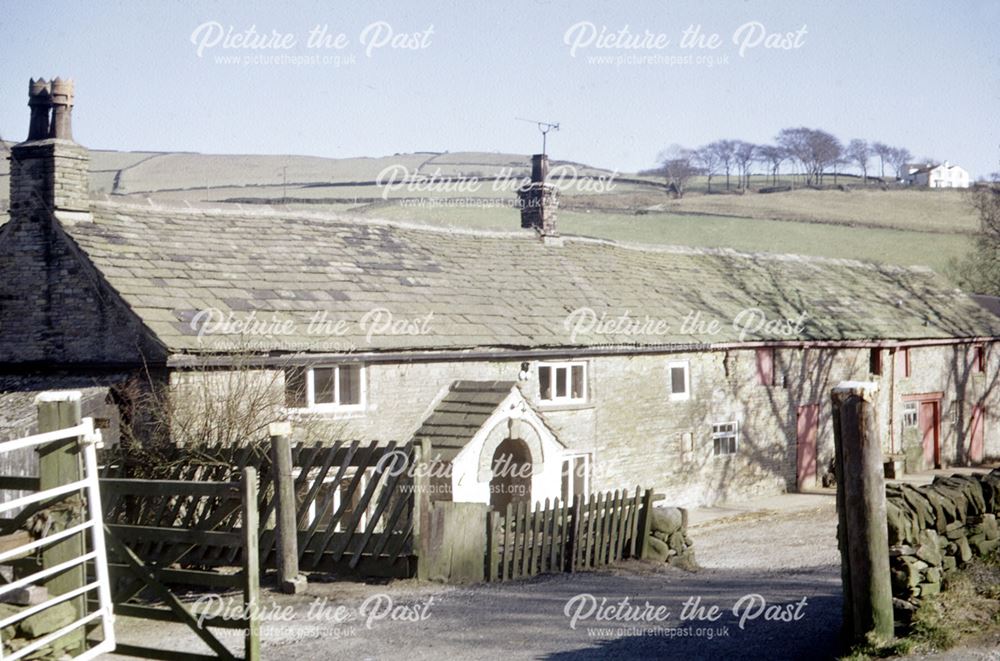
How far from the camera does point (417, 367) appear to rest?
2008 centimetres

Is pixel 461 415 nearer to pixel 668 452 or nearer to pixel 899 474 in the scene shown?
pixel 668 452

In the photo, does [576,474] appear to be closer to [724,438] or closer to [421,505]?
[724,438]

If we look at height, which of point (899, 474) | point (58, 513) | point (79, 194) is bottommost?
point (899, 474)

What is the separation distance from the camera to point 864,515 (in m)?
8.91

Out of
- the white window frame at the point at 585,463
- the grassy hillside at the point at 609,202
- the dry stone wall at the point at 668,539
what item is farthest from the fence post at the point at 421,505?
the grassy hillside at the point at 609,202

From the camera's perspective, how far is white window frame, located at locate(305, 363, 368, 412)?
18388 millimetres

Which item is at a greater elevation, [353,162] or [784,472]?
[353,162]

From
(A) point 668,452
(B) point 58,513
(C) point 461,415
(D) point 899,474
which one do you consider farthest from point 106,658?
(D) point 899,474

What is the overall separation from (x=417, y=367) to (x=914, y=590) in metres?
12.1

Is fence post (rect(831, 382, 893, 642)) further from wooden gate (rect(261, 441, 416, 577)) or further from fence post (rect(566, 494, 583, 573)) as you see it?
fence post (rect(566, 494, 583, 573))

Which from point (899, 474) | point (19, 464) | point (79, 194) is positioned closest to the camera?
point (19, 464)

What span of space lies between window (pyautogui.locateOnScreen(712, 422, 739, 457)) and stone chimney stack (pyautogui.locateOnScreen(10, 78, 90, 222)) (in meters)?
15.4

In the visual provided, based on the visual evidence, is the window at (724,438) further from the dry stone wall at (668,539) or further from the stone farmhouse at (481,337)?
the dry stone wall at (668,539)

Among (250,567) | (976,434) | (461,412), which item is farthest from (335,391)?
(976,434)
